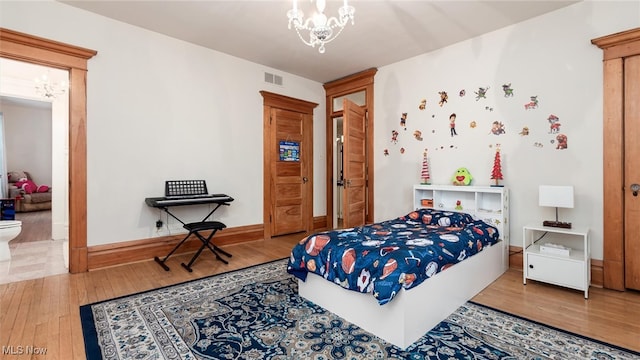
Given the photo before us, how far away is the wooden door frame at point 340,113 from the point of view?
15.4 feet

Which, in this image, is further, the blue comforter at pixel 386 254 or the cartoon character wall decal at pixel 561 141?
the cartoon character wall decal at pixel 561 141

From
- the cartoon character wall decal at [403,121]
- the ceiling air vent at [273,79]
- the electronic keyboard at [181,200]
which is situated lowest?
the electronic keyboard at [181,200]

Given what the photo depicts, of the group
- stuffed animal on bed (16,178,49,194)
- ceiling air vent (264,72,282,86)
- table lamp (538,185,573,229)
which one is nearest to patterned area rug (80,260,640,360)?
table lamp (538,185,573,229)

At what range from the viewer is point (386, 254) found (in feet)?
6.48

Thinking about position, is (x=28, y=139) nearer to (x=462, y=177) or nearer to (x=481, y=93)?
(x=462, y=177)

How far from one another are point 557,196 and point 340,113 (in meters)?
3.46

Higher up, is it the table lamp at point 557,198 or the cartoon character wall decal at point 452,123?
the cartoon character wall decal at point 452,123

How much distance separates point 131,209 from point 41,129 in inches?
294

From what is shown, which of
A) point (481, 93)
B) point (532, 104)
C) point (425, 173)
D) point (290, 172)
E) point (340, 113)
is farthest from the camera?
point (340, 113)

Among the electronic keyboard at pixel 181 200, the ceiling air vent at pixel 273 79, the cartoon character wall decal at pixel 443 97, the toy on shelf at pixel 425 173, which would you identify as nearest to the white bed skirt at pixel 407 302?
the toy on shelf at pixel 425 173

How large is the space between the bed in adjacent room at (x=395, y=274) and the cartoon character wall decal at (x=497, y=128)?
1.25 meters

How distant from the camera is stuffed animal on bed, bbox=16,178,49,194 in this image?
713cm

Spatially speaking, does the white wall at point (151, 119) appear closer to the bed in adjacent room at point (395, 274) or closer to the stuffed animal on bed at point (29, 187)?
the bed in adjacent room at point (395, 274)

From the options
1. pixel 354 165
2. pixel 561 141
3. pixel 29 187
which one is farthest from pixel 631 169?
pixel 29 187
